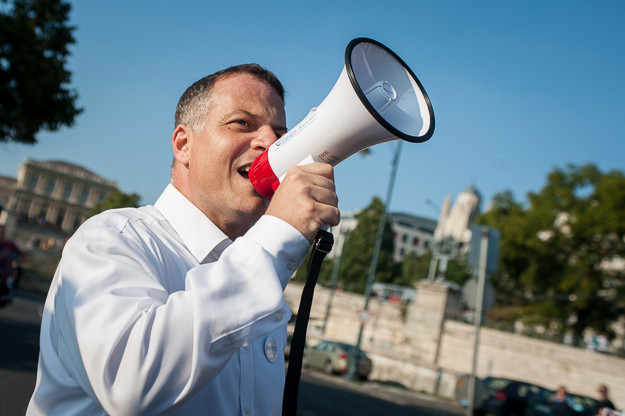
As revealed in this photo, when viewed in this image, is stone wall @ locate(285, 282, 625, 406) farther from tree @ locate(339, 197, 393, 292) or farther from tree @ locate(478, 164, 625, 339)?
tree @ locate(339, 197, 393, 292)

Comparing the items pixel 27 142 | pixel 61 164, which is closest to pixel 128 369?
pixel 27 142

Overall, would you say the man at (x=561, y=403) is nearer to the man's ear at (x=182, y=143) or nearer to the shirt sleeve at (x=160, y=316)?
the man's ear at (x=182, y=143)

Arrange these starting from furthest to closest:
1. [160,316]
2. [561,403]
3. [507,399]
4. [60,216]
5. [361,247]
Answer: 1. [60,216]
2. [361,247]
3. [507,399]
4. [561,403]
5. [160,316]

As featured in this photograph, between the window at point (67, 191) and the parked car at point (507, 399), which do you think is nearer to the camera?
the parked car at point (507, 399)

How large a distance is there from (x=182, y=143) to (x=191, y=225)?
1.28ft

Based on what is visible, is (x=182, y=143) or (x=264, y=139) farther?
(x=182, y=143)

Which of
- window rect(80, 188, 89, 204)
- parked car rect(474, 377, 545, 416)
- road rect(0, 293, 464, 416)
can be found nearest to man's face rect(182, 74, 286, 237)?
road rect(0, 293, 464, 416)

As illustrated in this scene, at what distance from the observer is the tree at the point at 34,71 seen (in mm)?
13578

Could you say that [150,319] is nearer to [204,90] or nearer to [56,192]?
[204,90]

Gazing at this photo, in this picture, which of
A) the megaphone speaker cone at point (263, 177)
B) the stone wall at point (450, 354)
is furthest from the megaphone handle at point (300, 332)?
the stone wall at point (450, 354)

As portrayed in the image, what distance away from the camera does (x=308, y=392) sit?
40.3 ft

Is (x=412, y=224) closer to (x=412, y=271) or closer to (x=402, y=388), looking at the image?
(x=412, y=271)

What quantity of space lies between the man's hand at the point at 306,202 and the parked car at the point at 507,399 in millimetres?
14834

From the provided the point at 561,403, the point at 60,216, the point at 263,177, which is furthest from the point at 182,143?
the point at 60,216
